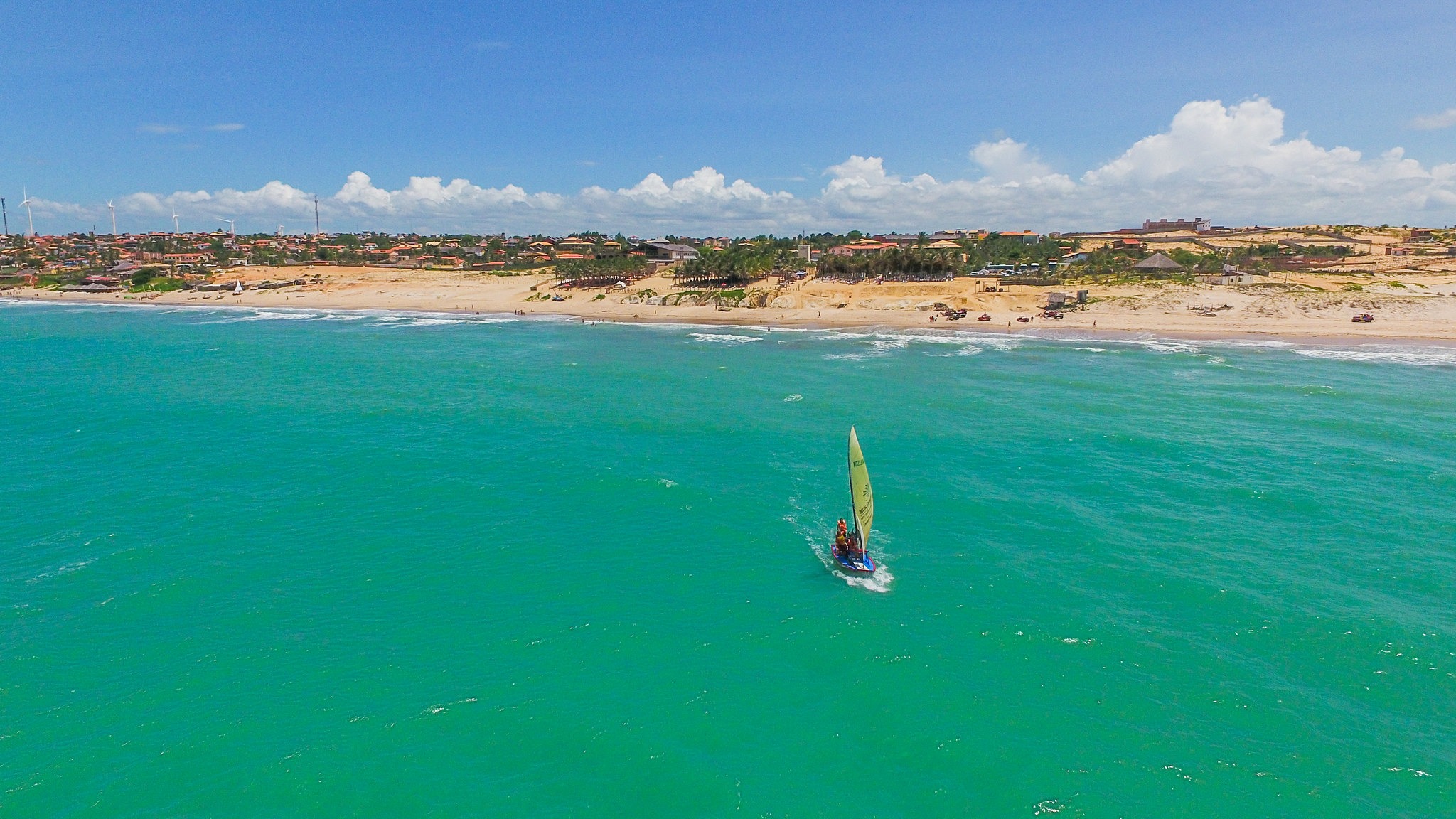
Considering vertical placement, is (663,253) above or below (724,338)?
above

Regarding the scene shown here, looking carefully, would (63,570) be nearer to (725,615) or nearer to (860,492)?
(725,615)

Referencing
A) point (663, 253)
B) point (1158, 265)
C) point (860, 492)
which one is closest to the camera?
point (860, 492)

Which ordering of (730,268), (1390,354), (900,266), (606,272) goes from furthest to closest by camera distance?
(606,272) < (730,268) < (900,266) < (1390,354)

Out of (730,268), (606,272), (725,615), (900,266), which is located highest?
(606,272)

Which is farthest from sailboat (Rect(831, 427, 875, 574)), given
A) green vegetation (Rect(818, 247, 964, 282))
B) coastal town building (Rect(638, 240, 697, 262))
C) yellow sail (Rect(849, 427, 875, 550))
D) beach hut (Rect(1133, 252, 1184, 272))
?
coastal town building (Rect(638, 240, 697, 262))

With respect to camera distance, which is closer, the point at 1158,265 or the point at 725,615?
the point at 725,615

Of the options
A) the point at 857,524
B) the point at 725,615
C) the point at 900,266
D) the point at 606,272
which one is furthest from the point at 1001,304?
the point at 725,615

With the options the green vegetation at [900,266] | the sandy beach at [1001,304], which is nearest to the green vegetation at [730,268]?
the sandy beach at [1001,304]
